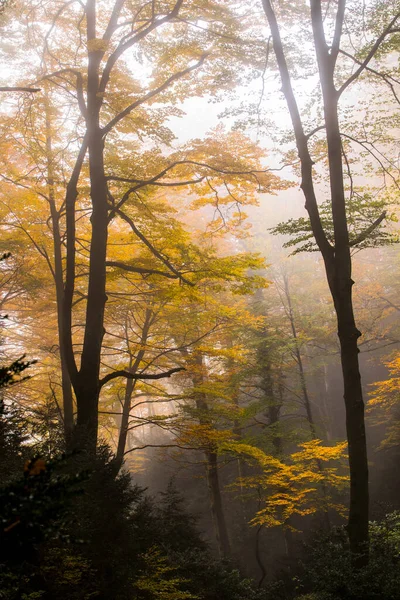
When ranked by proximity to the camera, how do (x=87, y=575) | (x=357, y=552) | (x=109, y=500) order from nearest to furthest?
(x=87, y=575) → (x=109, y=500) → (x=357, y=552)

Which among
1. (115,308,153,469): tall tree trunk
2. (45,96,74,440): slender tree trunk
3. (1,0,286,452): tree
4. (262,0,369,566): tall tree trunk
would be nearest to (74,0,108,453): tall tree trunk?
(1,0,286,452): tree

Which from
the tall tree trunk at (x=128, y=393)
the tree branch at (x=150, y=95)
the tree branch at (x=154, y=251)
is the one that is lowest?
the tall tree trunk at (x=128, y=393)

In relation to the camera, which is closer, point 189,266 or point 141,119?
point 141,119

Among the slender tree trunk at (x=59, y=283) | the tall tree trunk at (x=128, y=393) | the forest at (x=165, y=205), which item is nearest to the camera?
the forest at (x=165, y=205)

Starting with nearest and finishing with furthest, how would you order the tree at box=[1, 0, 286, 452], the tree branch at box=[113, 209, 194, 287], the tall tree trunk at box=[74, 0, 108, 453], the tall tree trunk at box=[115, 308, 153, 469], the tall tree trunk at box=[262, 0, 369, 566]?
the tall tree trunk at box=[262, 0, 369, 566], the tall tree trunk at box=[74, 0, 108, 453], the tree at box=[1, 0, 286, 452], the tree branch at box=[113, 209, 194, 287], the tall tree trunk at box=[115, 308, 153, 469]

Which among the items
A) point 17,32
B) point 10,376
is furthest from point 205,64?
point 10,376

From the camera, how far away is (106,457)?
679cm

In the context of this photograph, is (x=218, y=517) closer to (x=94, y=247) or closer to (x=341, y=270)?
(x=94, y=247)

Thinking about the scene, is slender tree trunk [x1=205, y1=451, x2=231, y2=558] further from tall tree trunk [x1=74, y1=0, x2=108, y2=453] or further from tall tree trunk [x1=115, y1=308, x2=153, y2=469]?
tall tree trunk [x1=74, y1=0, x2=108, y2=453]

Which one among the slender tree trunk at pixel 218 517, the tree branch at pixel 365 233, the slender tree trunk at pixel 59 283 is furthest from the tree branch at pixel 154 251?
the slender tree trunk at pixel 218 517

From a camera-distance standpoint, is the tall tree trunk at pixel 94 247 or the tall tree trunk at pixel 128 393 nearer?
the tall tree trunk at pixel 94 247

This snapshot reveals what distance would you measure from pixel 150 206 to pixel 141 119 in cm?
166

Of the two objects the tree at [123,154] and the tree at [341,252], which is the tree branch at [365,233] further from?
the tree at [123,154]

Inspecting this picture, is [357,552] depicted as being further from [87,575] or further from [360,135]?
[360,135]
